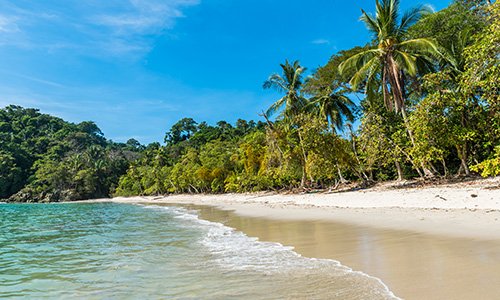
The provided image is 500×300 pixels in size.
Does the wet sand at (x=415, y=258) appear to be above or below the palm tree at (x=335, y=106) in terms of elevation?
below

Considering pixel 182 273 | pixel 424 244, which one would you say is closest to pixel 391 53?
pixel 424 244

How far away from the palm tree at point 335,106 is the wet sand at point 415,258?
18092 millimetres

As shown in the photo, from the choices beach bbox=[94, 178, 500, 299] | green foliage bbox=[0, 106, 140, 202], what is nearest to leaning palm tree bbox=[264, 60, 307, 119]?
beach bbox=[94, 178, 500, 299]

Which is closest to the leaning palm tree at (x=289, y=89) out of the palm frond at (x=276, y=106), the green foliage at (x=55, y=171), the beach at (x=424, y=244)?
the palm frond at (x=276, y=106)

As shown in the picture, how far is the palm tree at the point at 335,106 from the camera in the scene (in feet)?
81.4

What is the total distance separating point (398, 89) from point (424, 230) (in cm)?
1236

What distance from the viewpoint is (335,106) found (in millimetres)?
25000

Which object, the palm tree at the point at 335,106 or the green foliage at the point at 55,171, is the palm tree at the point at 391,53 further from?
the green foliage at the point at 55,171

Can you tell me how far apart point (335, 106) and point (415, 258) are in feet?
70.5

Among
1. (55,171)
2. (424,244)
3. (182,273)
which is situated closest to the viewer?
(182,273)

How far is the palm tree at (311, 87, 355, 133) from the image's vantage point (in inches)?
976

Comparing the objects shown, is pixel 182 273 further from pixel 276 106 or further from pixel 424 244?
pixel 276 106

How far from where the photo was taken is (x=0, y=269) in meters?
6.31

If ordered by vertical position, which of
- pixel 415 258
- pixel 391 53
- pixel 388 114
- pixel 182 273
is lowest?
pixel 182 273
